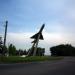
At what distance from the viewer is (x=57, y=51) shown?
124m

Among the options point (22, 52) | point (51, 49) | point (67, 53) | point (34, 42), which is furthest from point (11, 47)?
point (34, 42)

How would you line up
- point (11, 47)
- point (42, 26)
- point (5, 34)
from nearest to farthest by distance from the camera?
point (5, 34), point (42, 26), point (11, 47)

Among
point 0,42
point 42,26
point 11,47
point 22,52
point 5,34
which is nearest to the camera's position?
point 5,34

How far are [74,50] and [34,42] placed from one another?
52455mm

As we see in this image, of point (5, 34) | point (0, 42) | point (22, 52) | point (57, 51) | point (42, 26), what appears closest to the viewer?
point (5, 34)

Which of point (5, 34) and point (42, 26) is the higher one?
point (42, 26)

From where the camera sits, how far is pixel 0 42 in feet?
369

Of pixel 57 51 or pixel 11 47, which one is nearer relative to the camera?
pixel 57 51

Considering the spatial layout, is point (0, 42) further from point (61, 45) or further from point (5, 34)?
point (5, 34)

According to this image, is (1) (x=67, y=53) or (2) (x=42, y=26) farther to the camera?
(1) (x=67, y=53)

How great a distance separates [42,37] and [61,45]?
63.2m

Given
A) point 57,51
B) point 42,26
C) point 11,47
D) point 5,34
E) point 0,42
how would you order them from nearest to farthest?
point 5,34 < point 42,26 < point 0,42 < point 57,51 < point 11,47

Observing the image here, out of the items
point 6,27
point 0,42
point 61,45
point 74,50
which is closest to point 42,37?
point 6,27

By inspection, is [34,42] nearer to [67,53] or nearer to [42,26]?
[42,26]
